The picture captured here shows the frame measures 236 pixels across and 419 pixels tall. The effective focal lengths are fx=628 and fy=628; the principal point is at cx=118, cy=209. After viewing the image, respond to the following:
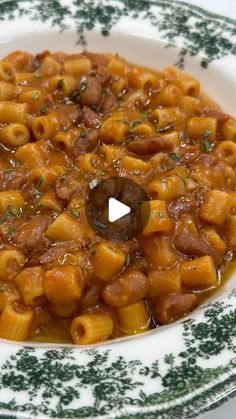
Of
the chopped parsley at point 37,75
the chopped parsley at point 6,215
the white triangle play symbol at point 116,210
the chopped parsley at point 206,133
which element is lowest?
the chopped parsley at point 6,215

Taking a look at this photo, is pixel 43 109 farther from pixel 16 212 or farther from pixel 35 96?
pixel 16 212

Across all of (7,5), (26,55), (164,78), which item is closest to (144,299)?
(164,78)

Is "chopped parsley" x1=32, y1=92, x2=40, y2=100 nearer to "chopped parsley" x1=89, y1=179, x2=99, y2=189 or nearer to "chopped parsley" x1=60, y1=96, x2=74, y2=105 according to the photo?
"chopped parsley" x1=60, y1=96, x2=74, y2=105

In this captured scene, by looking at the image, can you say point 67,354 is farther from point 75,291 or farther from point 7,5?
point 7,5

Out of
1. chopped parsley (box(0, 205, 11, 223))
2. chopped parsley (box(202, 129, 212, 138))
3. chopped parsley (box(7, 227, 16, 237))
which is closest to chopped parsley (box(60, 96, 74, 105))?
chopped parsley (box(202, 129, 212, 138))

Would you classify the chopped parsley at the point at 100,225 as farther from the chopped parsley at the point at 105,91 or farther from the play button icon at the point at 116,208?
the chopped parsley at the point at 105,91

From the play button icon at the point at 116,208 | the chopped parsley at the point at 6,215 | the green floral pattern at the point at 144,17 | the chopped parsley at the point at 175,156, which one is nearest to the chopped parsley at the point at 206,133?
the chopped parsley at the point at 175,156

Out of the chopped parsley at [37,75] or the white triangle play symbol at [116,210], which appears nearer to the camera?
the white triangle play symbol at [116,210]
